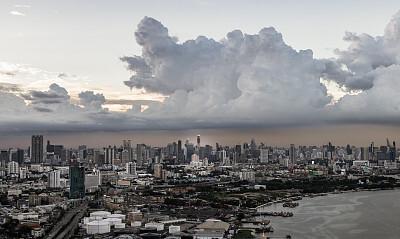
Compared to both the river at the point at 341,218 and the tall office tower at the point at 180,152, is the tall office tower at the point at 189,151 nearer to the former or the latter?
the tall office tower at the point at 180,152

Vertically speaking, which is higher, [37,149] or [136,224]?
[37,149]

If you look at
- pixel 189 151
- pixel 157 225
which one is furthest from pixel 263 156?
pixel 157 225

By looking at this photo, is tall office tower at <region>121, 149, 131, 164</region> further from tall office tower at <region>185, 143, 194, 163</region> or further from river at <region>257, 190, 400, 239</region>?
river at <region>257, 190, 400, 239</region>

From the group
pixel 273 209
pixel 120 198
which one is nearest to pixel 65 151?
pixel 120 198

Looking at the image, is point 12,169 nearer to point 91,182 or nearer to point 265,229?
point 91,182

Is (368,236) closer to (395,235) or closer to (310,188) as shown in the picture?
(395,235)

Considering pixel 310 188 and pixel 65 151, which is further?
pixel 65 151

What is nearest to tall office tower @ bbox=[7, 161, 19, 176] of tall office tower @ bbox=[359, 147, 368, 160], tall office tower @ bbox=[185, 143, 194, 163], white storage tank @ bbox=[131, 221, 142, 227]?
tall office tower @ bbox=[185, 143, 194, 163]
